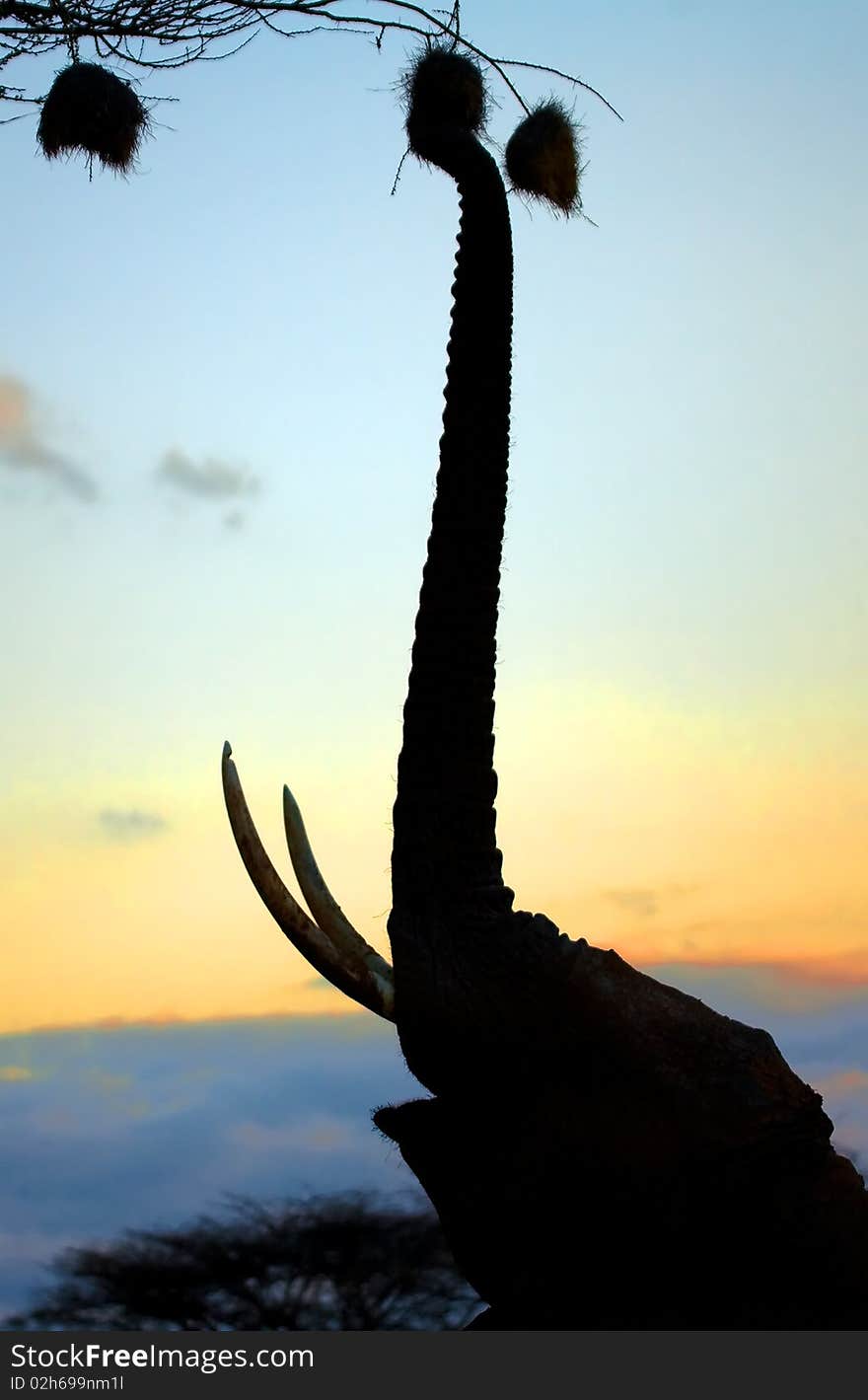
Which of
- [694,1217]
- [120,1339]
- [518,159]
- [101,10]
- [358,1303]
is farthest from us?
[358,1303]

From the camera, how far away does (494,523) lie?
533 centimetres

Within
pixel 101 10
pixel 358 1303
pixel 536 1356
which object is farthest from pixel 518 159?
pixel 358 1303

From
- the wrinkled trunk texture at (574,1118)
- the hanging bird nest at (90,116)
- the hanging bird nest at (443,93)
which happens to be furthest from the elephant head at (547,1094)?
the hanging bird nest at (90,116)

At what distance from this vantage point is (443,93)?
576cm

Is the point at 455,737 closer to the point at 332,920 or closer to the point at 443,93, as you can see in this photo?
the point at 332,920

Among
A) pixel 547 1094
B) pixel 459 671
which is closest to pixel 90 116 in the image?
pixel 459 671

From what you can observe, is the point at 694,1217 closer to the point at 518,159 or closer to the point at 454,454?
the point at 454,454

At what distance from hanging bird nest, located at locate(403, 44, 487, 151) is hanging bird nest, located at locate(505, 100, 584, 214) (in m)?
0.26

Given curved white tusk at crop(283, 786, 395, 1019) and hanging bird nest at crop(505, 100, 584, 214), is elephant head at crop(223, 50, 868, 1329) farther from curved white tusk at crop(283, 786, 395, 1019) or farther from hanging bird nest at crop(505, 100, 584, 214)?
hanging bird nest at crop(505, 100, 584, 214)

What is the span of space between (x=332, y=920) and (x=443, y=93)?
284cm

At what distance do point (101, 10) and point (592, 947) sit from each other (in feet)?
18.5

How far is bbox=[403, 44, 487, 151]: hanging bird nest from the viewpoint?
5.76 m

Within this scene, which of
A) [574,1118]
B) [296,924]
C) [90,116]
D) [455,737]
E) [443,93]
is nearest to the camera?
[574,1118]

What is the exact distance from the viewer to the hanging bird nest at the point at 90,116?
639cm
